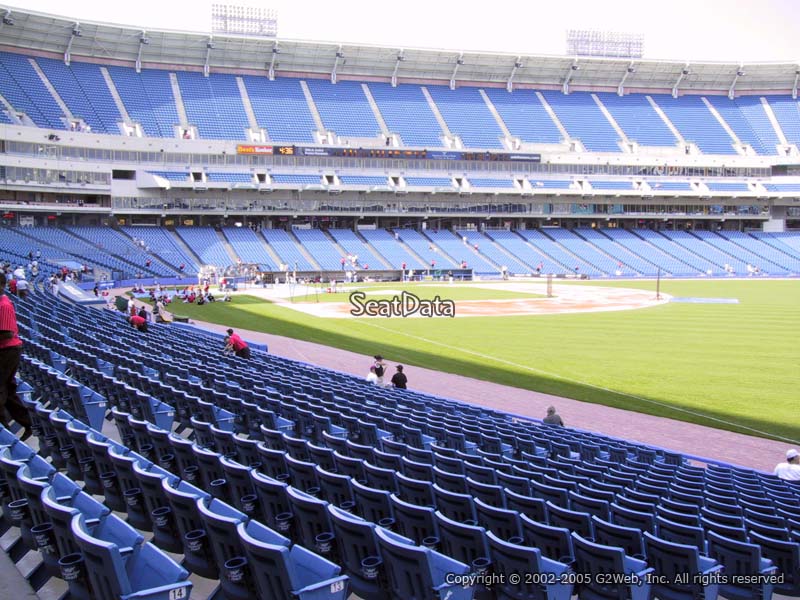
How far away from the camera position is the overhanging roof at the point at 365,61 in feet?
251

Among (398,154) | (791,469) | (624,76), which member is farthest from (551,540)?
(624,76)

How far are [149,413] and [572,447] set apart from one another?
647 centimetres

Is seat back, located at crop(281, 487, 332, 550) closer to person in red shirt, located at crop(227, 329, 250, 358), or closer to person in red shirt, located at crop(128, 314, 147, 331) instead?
person in red shirt, located at crop(227, 329, 250, 358)

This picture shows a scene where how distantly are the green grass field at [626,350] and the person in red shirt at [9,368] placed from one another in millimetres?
15084

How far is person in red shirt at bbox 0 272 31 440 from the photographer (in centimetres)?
893

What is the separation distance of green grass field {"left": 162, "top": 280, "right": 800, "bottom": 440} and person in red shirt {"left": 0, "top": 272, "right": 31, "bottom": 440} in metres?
15.1

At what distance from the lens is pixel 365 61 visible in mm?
91062

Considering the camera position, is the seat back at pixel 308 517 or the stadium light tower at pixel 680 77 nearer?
the seat back at pixel 308 517

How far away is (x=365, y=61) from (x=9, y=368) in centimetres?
8729

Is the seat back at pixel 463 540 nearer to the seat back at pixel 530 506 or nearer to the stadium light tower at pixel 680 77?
the seat back at pixel 530 506

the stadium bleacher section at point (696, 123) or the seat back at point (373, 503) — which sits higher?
the stadium bleacher section at point (696, 123)

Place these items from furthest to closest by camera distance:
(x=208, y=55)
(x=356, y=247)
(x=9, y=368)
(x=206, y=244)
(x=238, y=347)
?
1. (x=208, y=55)
2. (x=356, y=247)
3. (x=206, y=244)
4. (x=238, y=347)
5. (x=9, y=368)

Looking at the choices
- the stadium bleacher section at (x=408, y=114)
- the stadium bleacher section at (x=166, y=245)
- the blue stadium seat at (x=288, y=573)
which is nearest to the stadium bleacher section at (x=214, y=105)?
the stadium bleacher section at (x=166, y=245)

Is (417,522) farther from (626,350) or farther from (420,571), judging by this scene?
(626,350)
